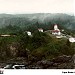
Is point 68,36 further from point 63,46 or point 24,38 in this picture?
point 24,38

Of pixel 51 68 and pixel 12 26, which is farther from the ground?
pixel 12 26

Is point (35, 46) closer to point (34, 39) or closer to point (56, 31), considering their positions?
point (34, 39)

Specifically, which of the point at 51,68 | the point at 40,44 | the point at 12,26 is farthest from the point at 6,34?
the point at 51,68

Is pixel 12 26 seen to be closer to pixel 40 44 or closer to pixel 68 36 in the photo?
pixel 40 44

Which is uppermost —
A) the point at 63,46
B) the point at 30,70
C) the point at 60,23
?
the point at 60,23

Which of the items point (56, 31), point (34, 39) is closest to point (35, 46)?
point (34, 39)

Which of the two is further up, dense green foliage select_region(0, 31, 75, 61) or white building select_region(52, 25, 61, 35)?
white building select_region(52, 25, 61, 35)

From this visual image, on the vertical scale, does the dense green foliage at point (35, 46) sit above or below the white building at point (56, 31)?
below

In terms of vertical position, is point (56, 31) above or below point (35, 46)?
above

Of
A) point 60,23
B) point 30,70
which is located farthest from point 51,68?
point 60,23
